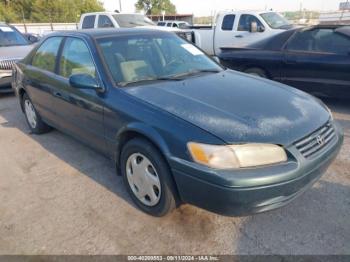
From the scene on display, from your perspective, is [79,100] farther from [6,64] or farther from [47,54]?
[6,64]

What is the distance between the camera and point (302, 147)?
2326 millimetres

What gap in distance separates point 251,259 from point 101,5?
56426 mm

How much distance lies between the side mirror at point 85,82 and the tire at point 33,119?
1945mm

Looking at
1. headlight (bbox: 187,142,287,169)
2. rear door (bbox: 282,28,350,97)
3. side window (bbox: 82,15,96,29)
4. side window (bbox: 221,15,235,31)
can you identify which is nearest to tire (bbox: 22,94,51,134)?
headlight (bbox: 187,142,287,169)

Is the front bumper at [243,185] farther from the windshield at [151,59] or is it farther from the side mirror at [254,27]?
the side mirror at [254,27]

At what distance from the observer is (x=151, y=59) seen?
333 cm

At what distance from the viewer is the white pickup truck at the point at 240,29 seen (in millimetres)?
A: 9461

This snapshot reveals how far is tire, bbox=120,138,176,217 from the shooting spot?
8.09 feet

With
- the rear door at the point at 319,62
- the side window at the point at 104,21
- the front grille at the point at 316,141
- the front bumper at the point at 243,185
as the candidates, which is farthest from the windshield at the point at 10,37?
the front grille at the point at 316,141

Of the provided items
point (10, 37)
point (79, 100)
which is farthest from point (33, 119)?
point (10, 37)

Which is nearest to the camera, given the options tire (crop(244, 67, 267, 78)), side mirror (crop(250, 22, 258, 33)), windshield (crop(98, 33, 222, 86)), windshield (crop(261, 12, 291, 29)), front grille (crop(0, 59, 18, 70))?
windshield (crop(98, 33, 222, 86))

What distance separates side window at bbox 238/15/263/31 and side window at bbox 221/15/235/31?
0.30 m

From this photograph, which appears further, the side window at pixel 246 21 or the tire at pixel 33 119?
the side window at pixel 246 21

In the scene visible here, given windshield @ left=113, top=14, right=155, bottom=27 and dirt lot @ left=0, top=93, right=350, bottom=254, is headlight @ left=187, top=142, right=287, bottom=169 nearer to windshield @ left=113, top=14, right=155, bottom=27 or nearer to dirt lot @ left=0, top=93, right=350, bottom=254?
dirt lot @ left=0, top=93, right=350, bottom=254
